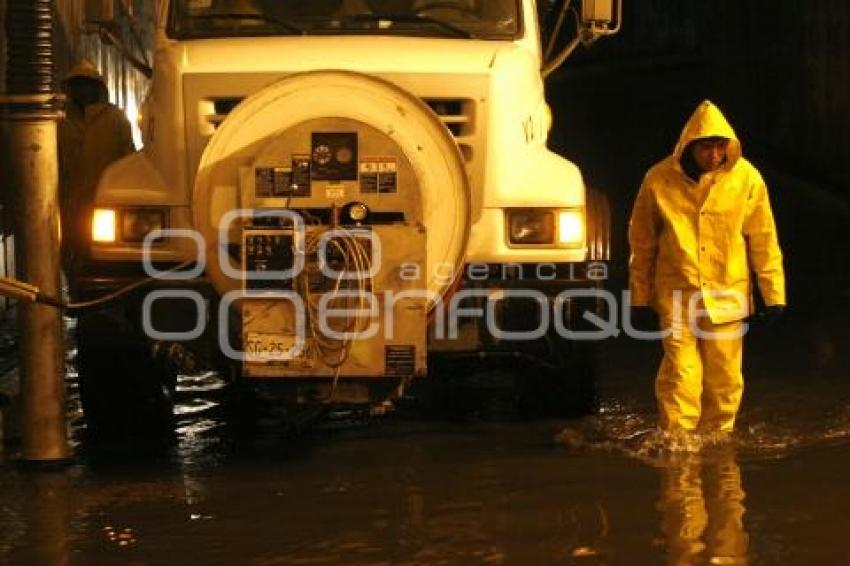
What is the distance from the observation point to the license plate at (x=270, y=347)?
25.3 ft

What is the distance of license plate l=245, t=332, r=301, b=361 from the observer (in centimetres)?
771

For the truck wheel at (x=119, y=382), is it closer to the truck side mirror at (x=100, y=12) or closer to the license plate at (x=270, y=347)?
the license plate at (x=270, y=347)

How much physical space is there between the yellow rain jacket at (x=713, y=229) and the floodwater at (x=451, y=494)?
2.55 ft

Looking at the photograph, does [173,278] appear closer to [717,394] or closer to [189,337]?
[189,337]

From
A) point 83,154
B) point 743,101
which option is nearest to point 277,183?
point 83,154

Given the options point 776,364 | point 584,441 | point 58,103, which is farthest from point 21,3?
point 776,364

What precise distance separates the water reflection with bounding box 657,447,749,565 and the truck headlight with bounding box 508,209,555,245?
4.12ft

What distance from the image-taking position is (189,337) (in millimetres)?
8266

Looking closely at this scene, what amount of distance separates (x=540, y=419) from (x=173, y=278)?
234cm

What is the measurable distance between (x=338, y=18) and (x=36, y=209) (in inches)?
78.3

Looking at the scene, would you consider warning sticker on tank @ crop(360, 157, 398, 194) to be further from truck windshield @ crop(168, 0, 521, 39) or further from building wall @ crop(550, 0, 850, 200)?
building wall @ crop(550, 0, 850, 200)

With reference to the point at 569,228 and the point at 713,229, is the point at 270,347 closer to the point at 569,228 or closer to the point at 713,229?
the point at 569,228

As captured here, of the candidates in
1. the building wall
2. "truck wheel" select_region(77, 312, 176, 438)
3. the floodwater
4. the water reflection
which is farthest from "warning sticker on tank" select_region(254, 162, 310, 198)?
the building wall

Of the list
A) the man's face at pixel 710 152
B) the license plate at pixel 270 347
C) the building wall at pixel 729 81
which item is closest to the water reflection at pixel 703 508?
the man's face at pixel 710 152
